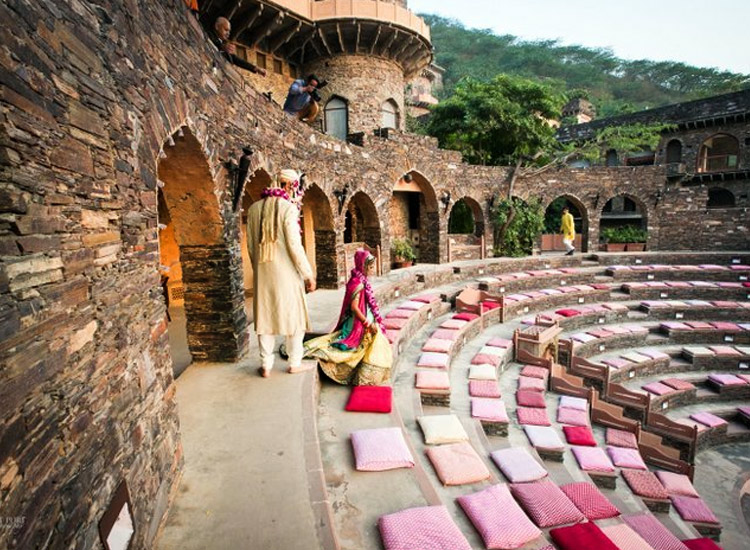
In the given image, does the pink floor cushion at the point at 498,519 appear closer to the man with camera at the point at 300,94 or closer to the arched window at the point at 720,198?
the man with camera at the point at 300,94

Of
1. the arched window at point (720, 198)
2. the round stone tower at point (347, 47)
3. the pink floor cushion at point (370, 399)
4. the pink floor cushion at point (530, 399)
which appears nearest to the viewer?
the pink floor cushion at point (370, 399)

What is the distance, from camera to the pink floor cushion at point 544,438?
4.88 m

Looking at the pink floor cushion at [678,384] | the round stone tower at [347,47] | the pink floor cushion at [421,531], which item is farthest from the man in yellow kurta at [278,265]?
the round stone tower at [347,47]

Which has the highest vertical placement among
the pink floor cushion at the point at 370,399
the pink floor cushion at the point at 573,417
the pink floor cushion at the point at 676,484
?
the pink floor cushion at the point at 370,399

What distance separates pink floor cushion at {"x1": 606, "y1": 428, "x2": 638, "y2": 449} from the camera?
6.06m

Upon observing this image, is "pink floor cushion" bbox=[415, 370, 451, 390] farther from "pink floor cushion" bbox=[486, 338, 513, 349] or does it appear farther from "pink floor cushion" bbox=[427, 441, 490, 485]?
"pink floor cushion" bbox=[486, 338, 513, 349]

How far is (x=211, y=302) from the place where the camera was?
484 centimetres

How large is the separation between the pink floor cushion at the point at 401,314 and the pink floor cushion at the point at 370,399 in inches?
111

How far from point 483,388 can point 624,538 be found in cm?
253

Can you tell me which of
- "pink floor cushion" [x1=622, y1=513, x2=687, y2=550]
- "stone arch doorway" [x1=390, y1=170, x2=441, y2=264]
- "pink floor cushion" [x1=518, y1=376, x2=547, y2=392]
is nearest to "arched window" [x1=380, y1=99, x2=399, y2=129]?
"stone arch doorway" [x1=390, y1=170, x2=441, y2=264]

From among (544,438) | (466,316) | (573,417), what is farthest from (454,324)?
(544,438)

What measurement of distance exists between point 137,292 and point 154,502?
1253 mm

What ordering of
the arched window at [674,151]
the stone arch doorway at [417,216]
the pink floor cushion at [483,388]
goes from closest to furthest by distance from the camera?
1. the pink floor cushion at [483,388]
2. the stone arch doorway at [417,216]
3. the arched window at [674,151]

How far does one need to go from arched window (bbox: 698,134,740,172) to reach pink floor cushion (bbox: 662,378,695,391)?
17064 millimetres
